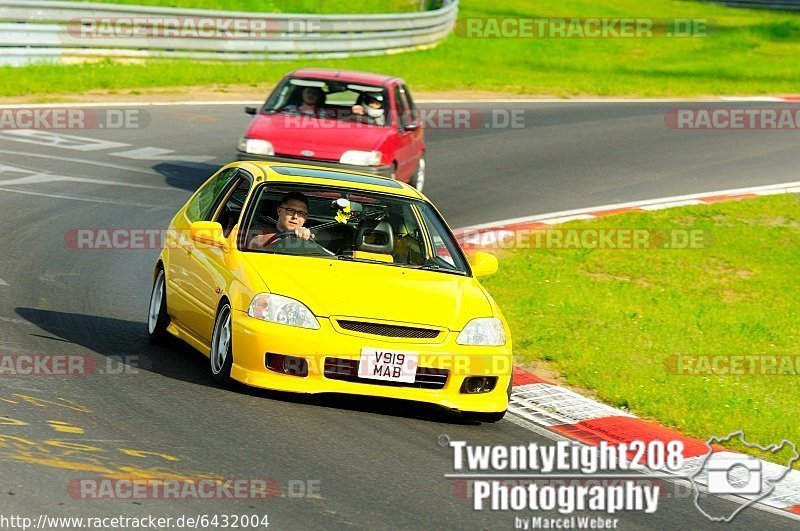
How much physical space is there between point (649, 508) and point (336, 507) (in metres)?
1.80

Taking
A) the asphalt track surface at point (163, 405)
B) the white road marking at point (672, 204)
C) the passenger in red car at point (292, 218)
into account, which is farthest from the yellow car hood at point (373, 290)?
the white road marking at point (672, 204)

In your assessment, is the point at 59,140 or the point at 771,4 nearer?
the point at 59,140

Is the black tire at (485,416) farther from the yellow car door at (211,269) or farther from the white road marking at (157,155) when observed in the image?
the white road marking at (157,155)

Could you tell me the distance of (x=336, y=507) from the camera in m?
6.80

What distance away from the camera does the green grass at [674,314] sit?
1012 cm

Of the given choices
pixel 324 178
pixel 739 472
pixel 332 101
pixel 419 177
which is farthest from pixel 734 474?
pixel 419 177

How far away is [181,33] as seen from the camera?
27.8 m

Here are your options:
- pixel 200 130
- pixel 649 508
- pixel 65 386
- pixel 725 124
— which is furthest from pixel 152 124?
pixel 649 508

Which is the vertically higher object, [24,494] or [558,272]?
[24,494]

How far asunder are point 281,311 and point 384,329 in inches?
25.7

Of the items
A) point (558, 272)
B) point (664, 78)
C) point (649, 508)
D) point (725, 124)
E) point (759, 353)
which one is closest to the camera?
point (649, 508)

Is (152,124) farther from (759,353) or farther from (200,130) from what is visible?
(759,353)

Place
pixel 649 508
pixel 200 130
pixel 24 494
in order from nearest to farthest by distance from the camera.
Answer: pixel 24 494
pixel 649 508
pixel 200 130

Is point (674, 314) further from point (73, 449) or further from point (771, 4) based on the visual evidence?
point (771, 4)
